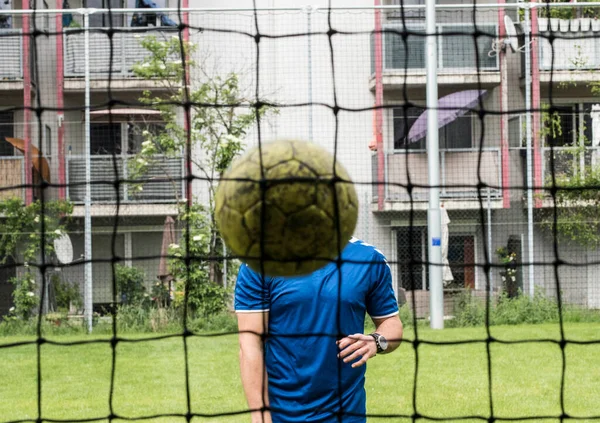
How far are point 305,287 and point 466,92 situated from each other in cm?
1183

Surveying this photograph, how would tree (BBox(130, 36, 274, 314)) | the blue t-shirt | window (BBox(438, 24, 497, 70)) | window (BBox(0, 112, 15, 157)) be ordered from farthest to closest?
window (BBox(0, 112, 15, 157)), window (BBox(438, 24, 497, 70)), tree (BBox(130, 36, 274, 314)), the blue t-shirt

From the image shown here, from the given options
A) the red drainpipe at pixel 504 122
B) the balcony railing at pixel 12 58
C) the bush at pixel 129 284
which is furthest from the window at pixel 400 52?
the balcony railing at pixel 12 58

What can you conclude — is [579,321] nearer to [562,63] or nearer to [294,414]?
[562,63]

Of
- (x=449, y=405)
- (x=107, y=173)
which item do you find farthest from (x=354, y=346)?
(x=107, y=173)

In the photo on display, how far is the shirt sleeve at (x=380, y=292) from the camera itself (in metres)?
2.77

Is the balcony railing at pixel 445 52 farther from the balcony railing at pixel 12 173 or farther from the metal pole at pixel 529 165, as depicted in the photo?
the balcony railing at pixel 12 173

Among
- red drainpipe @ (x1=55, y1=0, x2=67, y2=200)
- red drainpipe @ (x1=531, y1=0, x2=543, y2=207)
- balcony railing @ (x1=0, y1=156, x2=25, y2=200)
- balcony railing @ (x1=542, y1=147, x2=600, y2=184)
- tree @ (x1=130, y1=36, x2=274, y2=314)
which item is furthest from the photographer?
red drainpipe @ (x1=55, y1=0, x2=67, y2=200)

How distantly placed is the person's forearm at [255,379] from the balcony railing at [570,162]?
10.1 metres

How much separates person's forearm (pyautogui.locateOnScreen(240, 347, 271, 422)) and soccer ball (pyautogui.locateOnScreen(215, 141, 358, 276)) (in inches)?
23.4

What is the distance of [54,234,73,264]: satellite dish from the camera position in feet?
39.6

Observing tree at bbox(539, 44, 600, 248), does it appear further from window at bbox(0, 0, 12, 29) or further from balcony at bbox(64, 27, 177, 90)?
window at bbox(0, 0, 12, 29)

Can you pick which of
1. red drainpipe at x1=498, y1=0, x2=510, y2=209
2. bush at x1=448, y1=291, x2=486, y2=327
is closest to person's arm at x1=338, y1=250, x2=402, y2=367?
bush at x1=448, y1=291, x2=486, y2=327

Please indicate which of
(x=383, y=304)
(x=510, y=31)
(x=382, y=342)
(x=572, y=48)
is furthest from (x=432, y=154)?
(x=382, y=342)

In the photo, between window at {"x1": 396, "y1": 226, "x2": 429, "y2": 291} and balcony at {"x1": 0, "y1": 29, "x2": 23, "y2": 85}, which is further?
balcony at {"x1": 0, "y1": 29, "x2": 23, "y2": 85}
